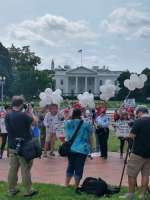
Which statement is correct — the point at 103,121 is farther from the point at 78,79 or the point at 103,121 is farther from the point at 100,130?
the point at 78,79

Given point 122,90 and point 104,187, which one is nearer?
point 104,187

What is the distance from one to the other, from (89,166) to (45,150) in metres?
2.62

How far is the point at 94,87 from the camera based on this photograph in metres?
142

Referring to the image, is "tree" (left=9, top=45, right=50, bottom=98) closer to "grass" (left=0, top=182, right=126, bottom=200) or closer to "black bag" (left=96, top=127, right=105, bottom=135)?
"black bag" (left=96, top=127, right=105, bottom=135)

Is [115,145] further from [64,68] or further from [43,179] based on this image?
[64,68]

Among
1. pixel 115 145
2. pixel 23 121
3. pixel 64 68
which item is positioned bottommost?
pixel 115 145

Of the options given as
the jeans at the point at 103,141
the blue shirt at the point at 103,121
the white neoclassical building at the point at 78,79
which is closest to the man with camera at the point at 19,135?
the jeans at the point at 103,141

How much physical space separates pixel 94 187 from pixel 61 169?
4.06 m

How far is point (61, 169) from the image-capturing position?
46.6ft

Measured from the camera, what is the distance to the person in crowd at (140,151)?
9.20 metres

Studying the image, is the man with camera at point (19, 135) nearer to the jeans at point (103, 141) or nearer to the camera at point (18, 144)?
the camera at point (18, 144)

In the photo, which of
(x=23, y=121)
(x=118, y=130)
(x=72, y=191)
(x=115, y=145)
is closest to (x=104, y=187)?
(x=72, y=191)

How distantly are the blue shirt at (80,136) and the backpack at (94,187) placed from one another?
595mm

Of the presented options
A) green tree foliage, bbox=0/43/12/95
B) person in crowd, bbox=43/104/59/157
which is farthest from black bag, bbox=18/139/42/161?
green tree foliage, bbox=0/43/12/95
